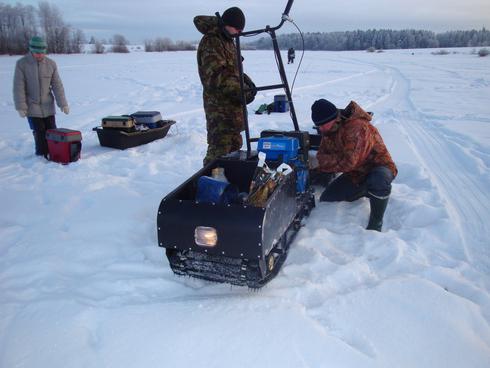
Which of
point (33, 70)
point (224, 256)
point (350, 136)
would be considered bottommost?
point (224, 256)

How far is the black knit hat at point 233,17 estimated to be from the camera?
3330 mm

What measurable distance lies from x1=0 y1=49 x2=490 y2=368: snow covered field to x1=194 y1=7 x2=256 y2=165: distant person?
90 cm

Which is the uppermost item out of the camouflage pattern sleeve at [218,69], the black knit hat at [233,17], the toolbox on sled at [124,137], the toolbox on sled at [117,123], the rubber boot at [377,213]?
the black knit hat at [233,17]

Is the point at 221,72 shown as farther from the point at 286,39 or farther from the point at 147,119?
the point at 286,39

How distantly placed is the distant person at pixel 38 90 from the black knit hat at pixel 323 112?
11.4 feet

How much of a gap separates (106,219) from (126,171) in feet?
4.34

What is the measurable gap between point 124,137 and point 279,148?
3010 millimetres

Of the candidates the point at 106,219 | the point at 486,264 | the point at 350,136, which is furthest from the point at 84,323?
the point at 486,264

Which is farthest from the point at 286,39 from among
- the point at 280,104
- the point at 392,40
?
the point at 280,104

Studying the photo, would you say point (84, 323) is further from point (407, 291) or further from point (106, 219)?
point (407, 291)

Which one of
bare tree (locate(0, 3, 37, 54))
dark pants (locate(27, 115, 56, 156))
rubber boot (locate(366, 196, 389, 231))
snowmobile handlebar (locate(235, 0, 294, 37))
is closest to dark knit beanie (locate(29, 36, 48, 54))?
dark pants (locate(27, 115, 56, 156))

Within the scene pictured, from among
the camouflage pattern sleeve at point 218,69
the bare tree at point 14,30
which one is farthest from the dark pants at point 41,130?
the bare tree at point 14,30

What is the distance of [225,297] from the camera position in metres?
2.32

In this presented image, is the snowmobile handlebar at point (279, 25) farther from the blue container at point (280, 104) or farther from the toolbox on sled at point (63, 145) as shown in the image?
the blue container at point (280, 104)
